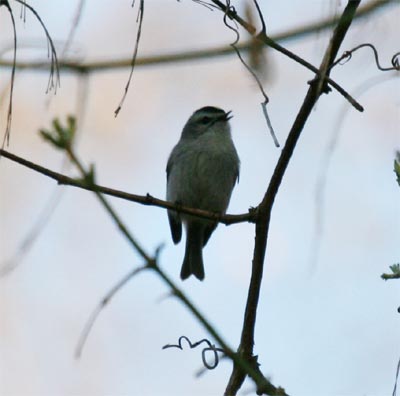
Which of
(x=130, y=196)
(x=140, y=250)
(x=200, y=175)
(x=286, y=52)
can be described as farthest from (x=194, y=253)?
(x=140, y=250)

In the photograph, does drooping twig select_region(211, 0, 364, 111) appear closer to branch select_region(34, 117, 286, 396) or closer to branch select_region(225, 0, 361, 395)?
branch select_region(225, 0, 361, 395)

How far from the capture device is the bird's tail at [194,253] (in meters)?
7.27

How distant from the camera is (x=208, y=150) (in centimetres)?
688

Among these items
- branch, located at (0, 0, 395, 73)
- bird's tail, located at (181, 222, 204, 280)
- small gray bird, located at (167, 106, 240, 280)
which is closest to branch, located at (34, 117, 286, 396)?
branch, located at (0, 0, 395, 73)

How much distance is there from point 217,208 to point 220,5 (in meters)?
4.10

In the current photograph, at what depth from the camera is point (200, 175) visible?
6.75 meters

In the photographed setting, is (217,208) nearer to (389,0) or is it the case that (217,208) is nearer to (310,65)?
(310,65)

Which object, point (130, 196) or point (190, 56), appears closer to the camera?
point (190, 56)

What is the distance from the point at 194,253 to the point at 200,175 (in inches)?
37.3

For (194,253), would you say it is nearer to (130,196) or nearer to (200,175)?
(200,175)

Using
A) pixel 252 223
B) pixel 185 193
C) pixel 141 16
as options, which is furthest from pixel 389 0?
pixel 185 193

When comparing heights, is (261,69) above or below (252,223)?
below

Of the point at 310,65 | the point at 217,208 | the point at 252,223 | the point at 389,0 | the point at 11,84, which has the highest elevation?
the point at 217,208

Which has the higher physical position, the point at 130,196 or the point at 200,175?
the point at 200,175
